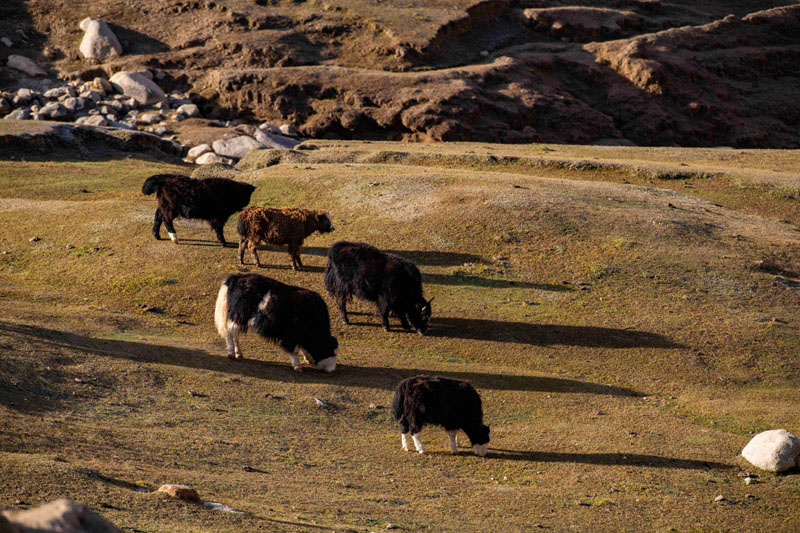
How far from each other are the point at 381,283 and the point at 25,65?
56110 mm

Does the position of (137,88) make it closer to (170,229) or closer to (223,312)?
(170,229)

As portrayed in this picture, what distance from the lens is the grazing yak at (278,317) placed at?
53.9ft

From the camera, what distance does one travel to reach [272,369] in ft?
55.4

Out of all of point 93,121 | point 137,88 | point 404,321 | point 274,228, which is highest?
point 137,88

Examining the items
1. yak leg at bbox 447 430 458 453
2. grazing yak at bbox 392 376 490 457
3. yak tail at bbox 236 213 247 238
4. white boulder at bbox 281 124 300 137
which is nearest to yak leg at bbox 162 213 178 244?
yak tail at bbox 236 213 247 238

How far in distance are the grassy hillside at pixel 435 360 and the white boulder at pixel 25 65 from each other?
3279 centimetres

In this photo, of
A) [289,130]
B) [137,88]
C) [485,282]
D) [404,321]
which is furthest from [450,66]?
[404,321]

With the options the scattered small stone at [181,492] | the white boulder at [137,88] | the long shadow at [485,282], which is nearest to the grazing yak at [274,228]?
the long shadow at [485,282]

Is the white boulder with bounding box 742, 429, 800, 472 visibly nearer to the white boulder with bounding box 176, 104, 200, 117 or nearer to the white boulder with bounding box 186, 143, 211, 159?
the white boulder with bounding box 186, 143, 211, 159

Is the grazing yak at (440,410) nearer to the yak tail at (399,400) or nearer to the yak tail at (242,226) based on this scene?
the yak tail at (399,400)

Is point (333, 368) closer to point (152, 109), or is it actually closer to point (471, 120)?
point (471, 120)

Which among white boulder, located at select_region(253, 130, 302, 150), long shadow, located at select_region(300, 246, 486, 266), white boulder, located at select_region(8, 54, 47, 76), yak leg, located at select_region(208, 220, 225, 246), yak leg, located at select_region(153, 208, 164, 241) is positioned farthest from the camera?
white boulder, located at select_region(8, 54, 47, 76)

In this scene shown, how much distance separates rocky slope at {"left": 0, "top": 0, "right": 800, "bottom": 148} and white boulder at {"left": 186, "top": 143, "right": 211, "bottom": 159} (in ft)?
37.4

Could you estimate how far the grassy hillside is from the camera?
11141 mm
